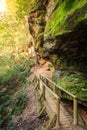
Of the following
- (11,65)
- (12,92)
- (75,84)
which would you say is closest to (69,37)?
(75,84)

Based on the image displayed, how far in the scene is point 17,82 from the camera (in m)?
18.7

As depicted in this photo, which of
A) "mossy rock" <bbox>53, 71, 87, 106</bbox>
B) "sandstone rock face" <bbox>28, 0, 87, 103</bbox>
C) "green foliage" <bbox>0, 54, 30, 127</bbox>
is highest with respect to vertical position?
"sandstone rock face" <bbox>28, 0, 87, 103</bbox>

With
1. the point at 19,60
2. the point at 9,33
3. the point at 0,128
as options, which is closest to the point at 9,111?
the point at 0,128

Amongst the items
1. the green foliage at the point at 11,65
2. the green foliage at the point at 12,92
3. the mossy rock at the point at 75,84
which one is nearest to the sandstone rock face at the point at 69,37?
the mossy rock at the point at 75,84

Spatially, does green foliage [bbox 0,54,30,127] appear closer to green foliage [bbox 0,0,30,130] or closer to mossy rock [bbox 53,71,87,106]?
green foliage [bbox 0,0,30,130]

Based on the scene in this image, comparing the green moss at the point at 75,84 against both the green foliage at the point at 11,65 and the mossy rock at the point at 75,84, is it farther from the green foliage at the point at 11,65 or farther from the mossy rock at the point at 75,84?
the green foliage at the point at 11,65

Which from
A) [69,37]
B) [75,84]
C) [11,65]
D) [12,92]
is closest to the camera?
[69,37]

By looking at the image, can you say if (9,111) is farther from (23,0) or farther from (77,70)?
(23,0)

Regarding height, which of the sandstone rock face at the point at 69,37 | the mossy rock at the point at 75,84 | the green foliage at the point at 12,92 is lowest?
the green foliage at the point at 12,92

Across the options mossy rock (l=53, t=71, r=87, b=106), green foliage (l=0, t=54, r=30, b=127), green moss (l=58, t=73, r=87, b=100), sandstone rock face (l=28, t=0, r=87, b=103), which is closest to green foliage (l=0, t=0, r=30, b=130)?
green foliage (l=0, t=54, r=30, b=127)

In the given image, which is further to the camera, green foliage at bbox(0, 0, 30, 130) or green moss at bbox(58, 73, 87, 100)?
green foliage at bbox(0, 0, 30, 130)

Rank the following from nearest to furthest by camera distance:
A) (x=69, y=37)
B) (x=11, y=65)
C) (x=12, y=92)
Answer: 1. (x=69, y=37)
2. (x=12, y=92)
3. (x=11, y=65)

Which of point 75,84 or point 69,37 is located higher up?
point 69,37

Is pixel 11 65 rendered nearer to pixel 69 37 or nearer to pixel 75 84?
pixel 75 84
